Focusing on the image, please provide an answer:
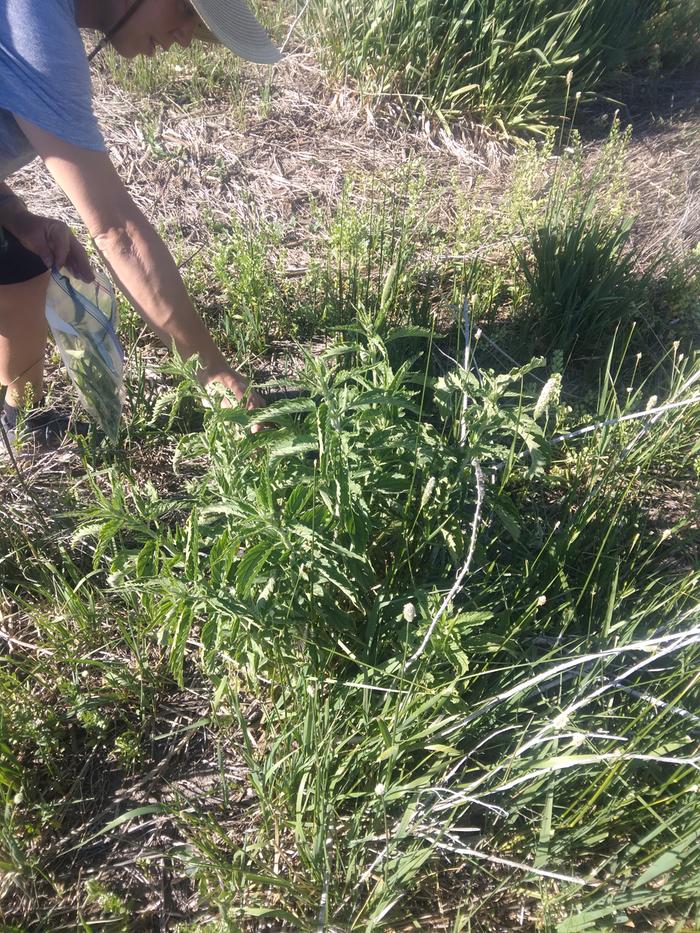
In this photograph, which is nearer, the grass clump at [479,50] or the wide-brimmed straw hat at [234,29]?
the wide-brimmed straw hat at [234,29]

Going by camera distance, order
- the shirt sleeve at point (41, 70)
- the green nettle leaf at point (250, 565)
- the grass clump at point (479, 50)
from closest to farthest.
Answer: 1. the green nettle leaf at point (250, 565)
2. the shirt sleeve at point (41, 70)
3. the grass clump at point (479, 50)

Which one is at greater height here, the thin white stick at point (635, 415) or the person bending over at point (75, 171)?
the person bending over at point (75, 171)

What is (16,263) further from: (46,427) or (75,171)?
(75,171)

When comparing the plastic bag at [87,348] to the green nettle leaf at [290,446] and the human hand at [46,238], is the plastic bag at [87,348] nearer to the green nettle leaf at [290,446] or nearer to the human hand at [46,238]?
the human hand at [46,238]

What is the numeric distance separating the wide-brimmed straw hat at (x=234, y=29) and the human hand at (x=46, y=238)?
29.4 inches

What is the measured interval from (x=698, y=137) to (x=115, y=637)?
392cm

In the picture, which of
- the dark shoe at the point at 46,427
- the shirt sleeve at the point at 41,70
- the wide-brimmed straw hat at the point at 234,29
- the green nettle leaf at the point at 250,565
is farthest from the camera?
the dark shoe at the point at 46,427

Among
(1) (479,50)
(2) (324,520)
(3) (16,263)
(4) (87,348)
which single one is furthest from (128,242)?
Result: (1) (479,50)

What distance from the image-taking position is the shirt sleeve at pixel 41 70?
1.45m

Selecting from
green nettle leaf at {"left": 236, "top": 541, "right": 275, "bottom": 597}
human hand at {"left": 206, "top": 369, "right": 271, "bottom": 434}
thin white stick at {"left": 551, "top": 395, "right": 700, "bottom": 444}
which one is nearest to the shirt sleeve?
human hand at {"left": 206, "top": 369, "right": 271, "bottom": 434}

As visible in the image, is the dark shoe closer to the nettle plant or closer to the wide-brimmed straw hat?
the nettle plant

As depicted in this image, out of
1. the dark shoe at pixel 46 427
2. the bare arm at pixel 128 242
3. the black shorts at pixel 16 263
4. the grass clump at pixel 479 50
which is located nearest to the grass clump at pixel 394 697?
the bare arm at pixel 128 242

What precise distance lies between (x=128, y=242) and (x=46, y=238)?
72cm

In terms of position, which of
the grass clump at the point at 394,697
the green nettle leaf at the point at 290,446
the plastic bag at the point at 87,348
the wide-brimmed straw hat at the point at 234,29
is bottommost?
the grass clump at the point at 394,697
